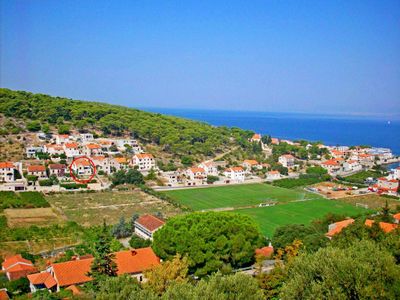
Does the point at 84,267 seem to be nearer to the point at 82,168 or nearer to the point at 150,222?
the point at 150,222

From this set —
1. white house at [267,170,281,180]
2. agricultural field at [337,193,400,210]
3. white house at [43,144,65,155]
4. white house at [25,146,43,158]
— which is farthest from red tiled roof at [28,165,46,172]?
agricultural field at [337,193,400,210]

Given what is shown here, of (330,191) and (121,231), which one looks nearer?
(121,231)

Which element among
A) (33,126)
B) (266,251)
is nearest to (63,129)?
(33,126)

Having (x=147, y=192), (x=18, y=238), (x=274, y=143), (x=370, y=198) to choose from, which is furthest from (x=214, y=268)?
(x=274, y=143)

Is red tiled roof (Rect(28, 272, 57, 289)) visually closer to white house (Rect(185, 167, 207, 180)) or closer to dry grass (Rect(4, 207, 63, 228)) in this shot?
dry grass (Rect(4, 207, 63, 228))

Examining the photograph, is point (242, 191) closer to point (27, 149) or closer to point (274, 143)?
point (27, 149)

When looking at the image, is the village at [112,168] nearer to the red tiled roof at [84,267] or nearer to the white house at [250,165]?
the white house at [250,165]
